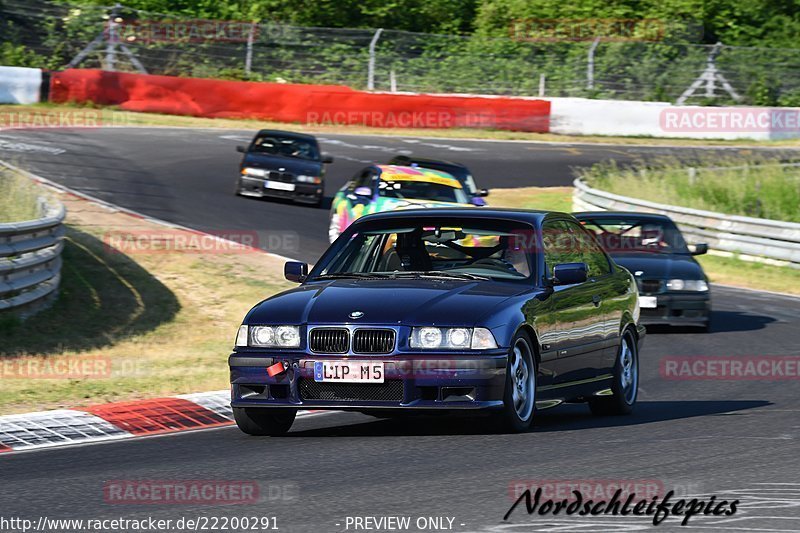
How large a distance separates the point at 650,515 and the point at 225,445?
3.15m

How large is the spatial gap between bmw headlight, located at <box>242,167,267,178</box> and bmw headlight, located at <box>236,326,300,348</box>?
18.0 m

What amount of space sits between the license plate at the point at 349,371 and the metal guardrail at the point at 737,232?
16006mm

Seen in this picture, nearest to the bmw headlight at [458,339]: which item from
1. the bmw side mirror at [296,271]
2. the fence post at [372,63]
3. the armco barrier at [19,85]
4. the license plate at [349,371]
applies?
the license plate at [349,371]

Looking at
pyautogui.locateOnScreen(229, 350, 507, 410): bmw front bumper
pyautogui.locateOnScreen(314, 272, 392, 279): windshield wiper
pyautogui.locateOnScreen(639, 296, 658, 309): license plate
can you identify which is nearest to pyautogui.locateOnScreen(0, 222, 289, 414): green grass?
pyautogui.locateOnScreen(314, 272, 392, 279): windshield wiper

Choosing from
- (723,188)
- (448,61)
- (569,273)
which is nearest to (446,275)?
(569,273)

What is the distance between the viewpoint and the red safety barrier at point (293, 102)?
3859cm

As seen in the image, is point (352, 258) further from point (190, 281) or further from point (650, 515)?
point (190, 281)

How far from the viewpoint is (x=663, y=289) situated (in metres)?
16.0

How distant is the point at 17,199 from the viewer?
1725 centimetres

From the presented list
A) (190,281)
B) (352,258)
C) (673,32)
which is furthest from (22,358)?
(673,32)

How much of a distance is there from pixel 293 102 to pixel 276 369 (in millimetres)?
32701

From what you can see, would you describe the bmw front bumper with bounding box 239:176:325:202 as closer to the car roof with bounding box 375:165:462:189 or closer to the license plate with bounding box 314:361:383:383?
the car roof with bounding box 375:165:462:189

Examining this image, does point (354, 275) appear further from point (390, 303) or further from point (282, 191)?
point (282, 191)

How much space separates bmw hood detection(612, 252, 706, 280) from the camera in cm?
1625
